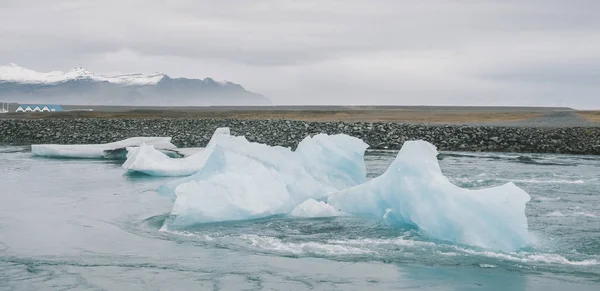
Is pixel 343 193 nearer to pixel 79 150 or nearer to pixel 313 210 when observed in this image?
pixel 313 210

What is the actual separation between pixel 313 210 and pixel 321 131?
21.1m

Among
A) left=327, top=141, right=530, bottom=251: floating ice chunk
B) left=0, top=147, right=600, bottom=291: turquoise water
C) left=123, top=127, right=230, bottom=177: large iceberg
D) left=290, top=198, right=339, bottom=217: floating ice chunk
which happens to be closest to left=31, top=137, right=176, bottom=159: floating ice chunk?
left=123, top=127, right=230, bottom=177: large iceberg

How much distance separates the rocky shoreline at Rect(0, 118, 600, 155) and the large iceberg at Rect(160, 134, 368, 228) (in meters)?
15.0

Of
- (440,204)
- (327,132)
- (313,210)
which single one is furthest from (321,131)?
(440,204)

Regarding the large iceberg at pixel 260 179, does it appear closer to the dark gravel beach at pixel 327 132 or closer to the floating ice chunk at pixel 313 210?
the floating ice chunk at pixel 313 210

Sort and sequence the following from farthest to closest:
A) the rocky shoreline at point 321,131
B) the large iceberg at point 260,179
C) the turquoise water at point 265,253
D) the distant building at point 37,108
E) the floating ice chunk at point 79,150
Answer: the distant building at point 37,108, the rocky shoreline at point 321,131, the floating ice chunk at point 79,150, the large iceberg at point 260,179, the turquoise water at point 265,253

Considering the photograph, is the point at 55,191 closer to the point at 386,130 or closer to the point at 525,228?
the point at 525,228

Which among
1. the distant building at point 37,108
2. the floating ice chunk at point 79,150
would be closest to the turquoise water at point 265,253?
the floating ice chunk at point 79,150

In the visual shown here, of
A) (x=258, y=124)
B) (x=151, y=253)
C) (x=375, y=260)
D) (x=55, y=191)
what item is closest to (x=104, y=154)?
(x=55, y=191)

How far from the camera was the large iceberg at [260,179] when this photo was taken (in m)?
11.2

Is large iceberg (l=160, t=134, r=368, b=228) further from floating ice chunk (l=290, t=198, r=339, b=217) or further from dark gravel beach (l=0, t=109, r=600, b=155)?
dark gravel beach (l=0, t=109, r=600, b=155)

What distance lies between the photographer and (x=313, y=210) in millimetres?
11625

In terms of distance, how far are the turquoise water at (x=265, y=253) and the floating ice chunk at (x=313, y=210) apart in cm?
27

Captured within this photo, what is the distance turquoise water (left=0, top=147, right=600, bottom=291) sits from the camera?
7.80 metres
